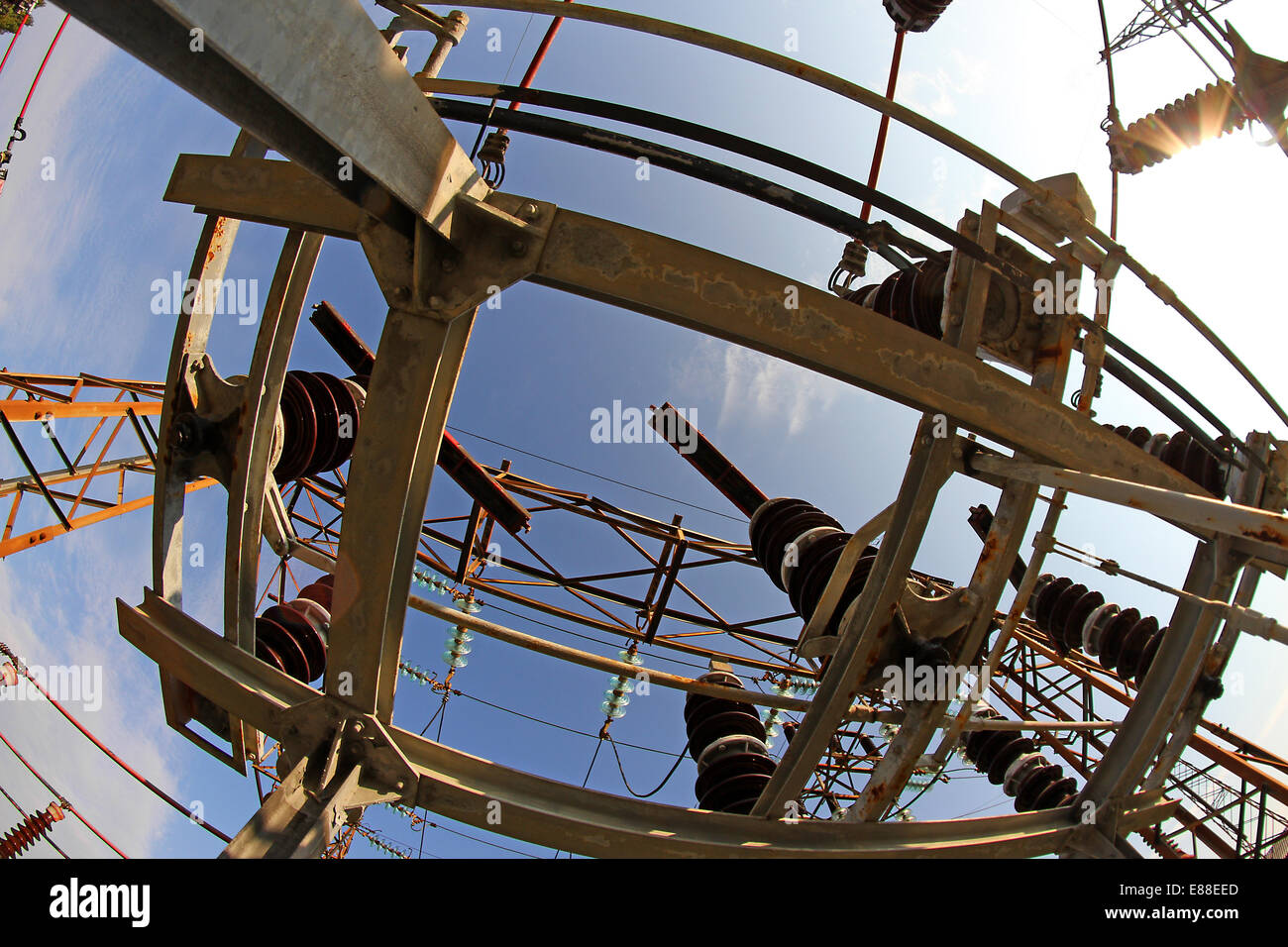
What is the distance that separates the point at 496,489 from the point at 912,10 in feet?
24.7

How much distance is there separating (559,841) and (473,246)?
13.5 feet

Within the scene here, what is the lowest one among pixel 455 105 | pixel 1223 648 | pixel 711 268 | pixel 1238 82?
pixel 1223 648

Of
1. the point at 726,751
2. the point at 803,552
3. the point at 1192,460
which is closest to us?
the point at 803,552

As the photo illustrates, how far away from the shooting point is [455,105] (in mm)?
4570

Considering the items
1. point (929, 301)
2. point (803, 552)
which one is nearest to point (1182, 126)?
point (929, 301)

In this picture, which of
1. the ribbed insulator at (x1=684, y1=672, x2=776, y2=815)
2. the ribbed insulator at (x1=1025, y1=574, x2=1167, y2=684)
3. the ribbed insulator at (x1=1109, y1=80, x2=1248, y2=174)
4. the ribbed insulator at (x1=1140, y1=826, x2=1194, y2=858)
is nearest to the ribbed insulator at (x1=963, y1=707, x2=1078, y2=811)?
the ribbed insulator at (x1=1140, y1=826, x2=1194, y2=858)

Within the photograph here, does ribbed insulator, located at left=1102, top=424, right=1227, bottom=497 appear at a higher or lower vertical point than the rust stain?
higher

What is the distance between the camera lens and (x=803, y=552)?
24.9 ft

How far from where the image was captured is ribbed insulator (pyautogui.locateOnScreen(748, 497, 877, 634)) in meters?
7.23

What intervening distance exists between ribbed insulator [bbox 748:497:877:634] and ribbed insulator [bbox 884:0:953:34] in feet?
18.9

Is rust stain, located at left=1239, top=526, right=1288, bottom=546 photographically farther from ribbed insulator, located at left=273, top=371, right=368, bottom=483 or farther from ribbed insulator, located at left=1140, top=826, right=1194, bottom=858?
ribbed insulator, located at left=1140, top=826, right=1194, bottom=858

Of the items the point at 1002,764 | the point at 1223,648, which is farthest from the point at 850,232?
the point at 1002,764

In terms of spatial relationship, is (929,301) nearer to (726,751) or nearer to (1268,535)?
(1268,535)
